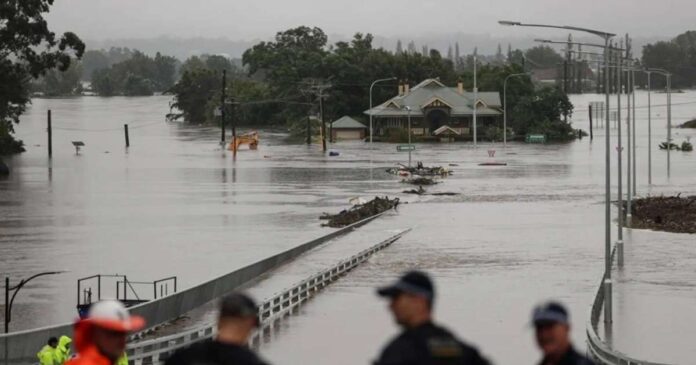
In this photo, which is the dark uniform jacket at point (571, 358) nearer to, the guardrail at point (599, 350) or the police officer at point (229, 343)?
the police officer at point (229, 343)

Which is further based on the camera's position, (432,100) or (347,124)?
(347,124)

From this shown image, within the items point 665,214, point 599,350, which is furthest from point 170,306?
point 665,214

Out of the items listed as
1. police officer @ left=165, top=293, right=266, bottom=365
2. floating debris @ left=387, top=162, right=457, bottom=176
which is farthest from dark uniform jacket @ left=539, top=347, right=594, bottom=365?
floating debris @ left=387, top=162, right=457, bottom=176

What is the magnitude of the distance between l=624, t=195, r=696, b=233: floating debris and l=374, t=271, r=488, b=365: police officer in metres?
49.4

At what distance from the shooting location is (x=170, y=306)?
3189 cm

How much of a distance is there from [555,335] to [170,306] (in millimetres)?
24316

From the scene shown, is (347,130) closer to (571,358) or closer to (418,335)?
(571,358)

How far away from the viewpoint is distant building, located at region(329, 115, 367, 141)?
538 ft

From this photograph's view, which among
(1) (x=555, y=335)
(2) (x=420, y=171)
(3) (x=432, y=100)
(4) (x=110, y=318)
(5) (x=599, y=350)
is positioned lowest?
(5) (x=599, y=350)

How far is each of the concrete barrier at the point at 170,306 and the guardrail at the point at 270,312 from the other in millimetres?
1670

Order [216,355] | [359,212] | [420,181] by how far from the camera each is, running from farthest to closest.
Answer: [420,181] → [359,212] → [216,355]

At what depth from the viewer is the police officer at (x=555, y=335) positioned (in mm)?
8180

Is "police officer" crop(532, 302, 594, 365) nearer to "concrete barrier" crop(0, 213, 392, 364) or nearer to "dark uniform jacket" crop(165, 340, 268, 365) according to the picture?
"dark uniform jacket" crop(165, 340, 268, 365)

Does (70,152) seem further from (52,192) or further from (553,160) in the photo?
(52,192)
